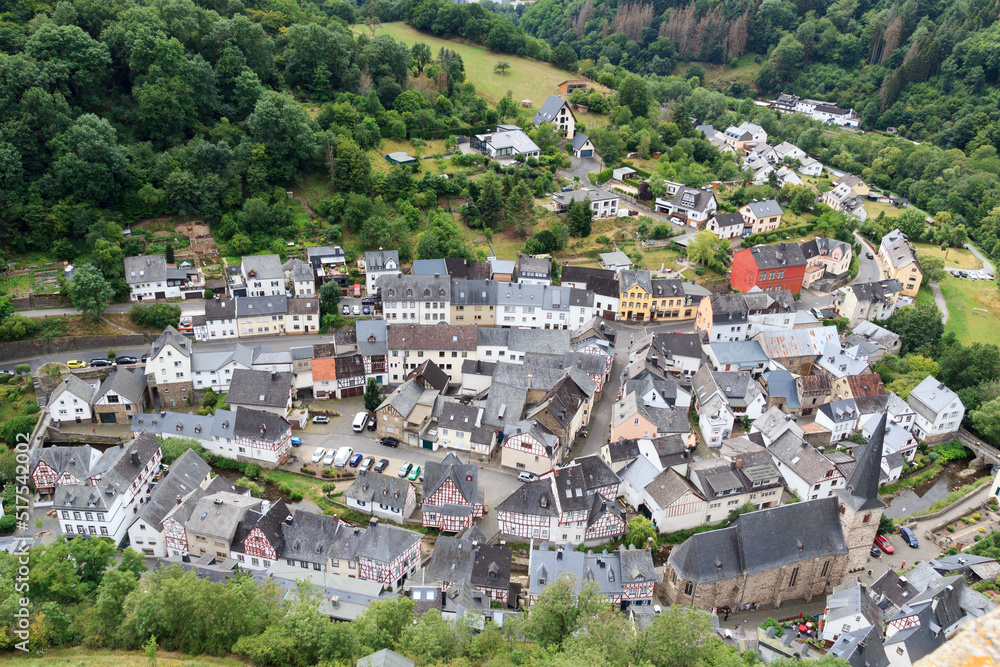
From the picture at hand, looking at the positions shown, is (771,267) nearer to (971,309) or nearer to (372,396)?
(971,309)

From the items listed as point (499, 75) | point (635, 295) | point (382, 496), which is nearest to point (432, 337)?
point (382, 496)

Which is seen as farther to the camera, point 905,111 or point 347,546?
point 905,111

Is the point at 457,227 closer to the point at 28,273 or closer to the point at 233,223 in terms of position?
the point at 233,223

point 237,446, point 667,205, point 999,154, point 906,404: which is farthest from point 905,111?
point 237,446

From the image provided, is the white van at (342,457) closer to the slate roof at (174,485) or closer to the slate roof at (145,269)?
the slate roof at (174,485)

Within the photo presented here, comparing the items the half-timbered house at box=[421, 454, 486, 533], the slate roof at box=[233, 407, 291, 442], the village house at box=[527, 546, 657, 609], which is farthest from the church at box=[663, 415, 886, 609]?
the slate roof at box=[233, 407, 291, 442]

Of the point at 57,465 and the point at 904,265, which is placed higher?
the point at 904,265
